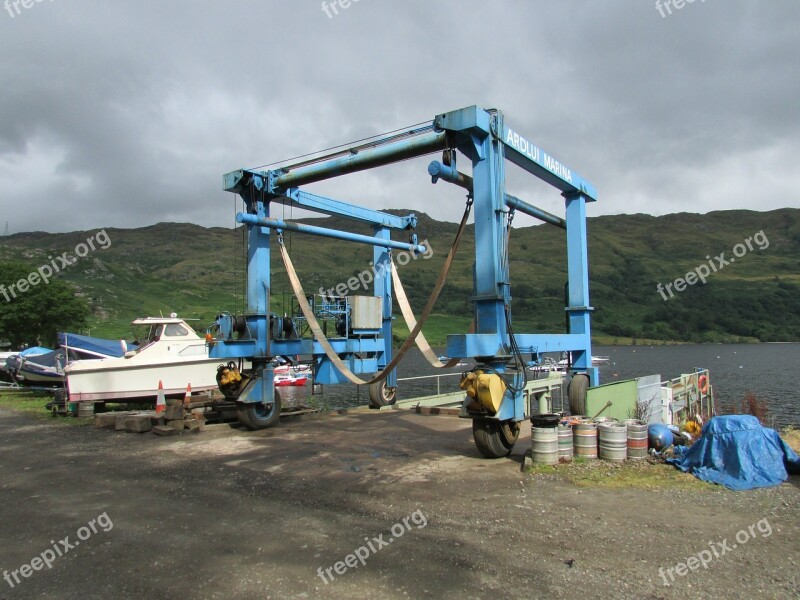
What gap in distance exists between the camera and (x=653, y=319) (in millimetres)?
163250

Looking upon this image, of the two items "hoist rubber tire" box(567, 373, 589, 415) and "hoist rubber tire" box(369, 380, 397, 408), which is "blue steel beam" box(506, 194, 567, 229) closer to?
"hoist rubber tire" box(567, 373, 589, 415)

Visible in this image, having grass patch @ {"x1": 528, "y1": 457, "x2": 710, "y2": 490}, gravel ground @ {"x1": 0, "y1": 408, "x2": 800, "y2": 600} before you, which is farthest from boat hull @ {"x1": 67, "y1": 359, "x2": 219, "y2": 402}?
grass patch @ {"x1": 528, "y1": 457, "x2": 710, "y2": 490}

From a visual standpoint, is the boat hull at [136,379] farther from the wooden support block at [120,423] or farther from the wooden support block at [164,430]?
the wooden support block at [164,430]

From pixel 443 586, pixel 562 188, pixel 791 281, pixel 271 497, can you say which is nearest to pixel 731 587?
pixel 443 586

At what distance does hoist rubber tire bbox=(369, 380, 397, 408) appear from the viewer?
54.7 ft

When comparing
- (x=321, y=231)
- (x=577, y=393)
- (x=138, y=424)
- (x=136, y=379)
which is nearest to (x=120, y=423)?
(x=138, y=424)

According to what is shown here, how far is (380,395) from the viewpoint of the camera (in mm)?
16844

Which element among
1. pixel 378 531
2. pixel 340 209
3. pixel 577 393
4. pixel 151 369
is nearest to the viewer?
pixel 378 531

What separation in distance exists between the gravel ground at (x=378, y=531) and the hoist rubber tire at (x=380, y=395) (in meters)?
6.99

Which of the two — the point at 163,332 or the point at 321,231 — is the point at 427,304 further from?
the point at 163,332

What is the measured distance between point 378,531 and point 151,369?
13758mm

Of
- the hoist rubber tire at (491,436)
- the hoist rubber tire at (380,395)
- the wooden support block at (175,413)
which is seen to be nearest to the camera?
the hoist rubber tire at (491,436)

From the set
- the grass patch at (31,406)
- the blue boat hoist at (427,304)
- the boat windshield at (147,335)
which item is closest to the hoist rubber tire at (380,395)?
the blue boat hoist at (427,304)

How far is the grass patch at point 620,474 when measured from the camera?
23.4 ft
